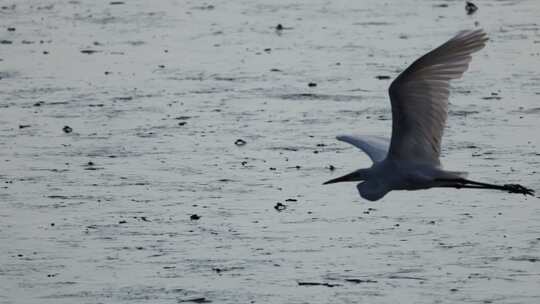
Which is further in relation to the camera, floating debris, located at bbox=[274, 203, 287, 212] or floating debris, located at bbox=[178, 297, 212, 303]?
floating debris, located at bbox=[274, 203, 287, 212]

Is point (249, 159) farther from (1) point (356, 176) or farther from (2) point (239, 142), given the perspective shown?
(1) point (356, 176)

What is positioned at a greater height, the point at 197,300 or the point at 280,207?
the point at 280,207

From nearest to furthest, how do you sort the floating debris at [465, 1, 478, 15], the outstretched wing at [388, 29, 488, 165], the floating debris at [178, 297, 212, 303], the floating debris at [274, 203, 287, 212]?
the outstretched wing at [388, 29, 488, 165] < the floating debris at [178, 297, 212, 303] < the floating debris at [274, 203, 287, 212] < the floating debris at [465, 1, 478, 15]

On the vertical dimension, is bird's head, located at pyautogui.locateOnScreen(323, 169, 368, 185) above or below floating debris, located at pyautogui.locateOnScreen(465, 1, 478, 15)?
below

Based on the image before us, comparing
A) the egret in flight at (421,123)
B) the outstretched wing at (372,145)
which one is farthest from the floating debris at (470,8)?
the egret in flight at (421,123)

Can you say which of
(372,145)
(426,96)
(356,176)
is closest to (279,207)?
(372,145)

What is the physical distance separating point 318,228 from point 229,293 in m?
1.42

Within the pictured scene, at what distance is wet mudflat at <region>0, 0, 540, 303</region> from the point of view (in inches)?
359

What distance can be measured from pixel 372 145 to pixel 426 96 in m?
1.15

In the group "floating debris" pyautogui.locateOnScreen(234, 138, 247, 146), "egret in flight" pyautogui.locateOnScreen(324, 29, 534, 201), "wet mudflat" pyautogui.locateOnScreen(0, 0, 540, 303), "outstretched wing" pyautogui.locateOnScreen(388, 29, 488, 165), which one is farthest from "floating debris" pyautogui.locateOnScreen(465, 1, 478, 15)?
"outstretched wing" pyautogui.locateOnScreen(388, 29, 488, 165)

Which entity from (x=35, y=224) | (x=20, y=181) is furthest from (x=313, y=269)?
(x=20, y=181)

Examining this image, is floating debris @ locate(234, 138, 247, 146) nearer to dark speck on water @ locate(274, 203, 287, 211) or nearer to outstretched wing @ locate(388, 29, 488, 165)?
dark speck on water @ locate(274, 203, 287, 211)

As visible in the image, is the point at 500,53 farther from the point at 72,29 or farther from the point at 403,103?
the point at 403,103

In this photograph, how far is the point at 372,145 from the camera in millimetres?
9562
